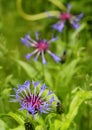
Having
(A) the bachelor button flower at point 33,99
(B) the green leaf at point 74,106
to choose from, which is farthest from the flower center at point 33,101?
(B) the green leaf at point 74,106

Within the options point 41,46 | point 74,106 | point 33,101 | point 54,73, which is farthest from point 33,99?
point 54,73

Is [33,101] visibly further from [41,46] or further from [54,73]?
[54,73]

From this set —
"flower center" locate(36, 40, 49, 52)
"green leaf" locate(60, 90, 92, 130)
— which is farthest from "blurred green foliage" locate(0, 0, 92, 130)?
"flower center" locate(36, 40, 49, 52)

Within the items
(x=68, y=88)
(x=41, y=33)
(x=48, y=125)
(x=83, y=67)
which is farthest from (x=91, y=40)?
(x=48, y=125)

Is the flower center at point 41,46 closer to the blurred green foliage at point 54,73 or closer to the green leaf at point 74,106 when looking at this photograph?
the blurred green foliage at point 54,73

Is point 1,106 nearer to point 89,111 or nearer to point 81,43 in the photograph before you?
point 89,111

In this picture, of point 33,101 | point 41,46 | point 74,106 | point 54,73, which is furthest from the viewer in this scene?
point 54,73

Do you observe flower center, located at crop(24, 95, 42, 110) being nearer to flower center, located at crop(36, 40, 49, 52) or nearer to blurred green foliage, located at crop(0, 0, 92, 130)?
blurred green foliage, located at crop(0, 0, 92, 130)

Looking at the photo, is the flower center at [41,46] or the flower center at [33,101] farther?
the flower center at [41,46]

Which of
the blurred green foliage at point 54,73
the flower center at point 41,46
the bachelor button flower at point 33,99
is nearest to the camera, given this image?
the bachelor button flower at point 33,99
